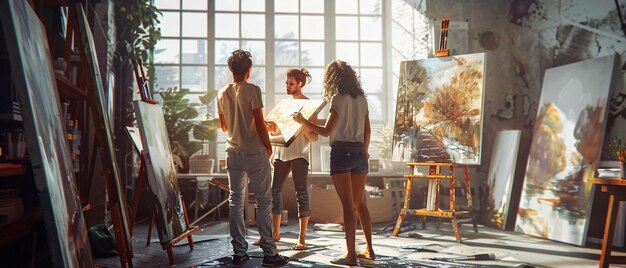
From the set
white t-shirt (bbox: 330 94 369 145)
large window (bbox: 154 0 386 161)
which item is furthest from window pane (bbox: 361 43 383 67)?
white t-shirt (bbox: 330 94 369 145)

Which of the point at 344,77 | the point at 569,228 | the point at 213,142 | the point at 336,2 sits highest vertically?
the point at 336,2

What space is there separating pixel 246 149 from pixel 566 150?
10.5ft

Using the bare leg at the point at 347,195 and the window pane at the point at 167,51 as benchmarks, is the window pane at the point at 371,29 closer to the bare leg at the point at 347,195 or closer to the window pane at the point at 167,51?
the window pane at the point at 167,51

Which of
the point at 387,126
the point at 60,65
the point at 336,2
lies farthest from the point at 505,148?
the point at 60,65

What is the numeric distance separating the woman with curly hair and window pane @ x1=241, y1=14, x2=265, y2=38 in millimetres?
3817

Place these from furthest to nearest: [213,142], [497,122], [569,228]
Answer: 1. [213,142]
2. [497,122]
3. [569,228]

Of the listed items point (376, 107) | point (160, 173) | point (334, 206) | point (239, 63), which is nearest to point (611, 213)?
point (239, 63)

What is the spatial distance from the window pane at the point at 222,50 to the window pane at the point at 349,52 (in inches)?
54.1

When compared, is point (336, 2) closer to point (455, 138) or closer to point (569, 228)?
point (455, 138)

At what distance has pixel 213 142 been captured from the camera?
22.6ft

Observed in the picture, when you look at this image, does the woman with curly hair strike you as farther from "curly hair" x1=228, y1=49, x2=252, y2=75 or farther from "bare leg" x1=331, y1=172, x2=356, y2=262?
"curly hair" x1=228, y1=49, x2=252, y2=75

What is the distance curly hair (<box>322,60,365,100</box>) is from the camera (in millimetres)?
3496

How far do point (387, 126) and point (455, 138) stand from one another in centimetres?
199

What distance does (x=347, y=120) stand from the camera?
11.3 feet
